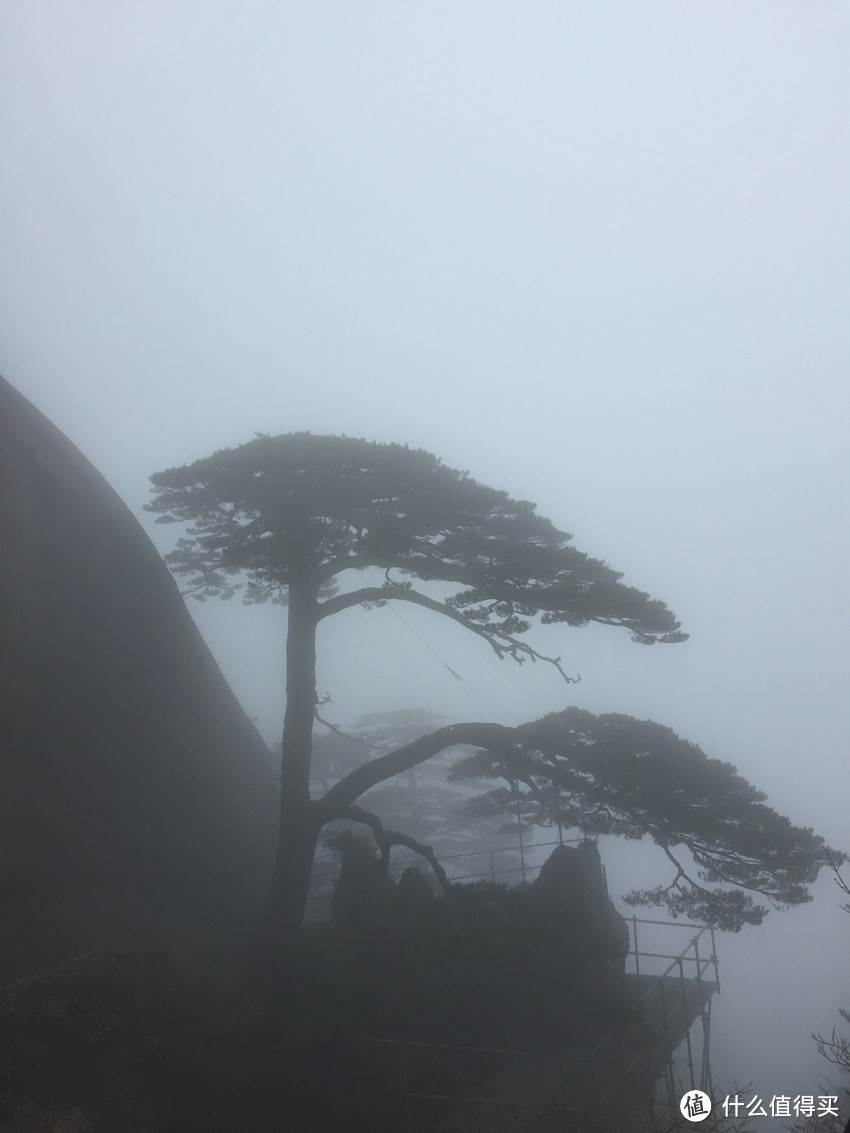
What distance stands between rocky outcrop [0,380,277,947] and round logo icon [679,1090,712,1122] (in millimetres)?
8191

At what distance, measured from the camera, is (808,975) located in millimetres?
28969

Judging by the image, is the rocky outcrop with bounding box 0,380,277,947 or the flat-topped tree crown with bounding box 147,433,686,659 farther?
the flat-topped tree crown with bounding box 147,433,686,659

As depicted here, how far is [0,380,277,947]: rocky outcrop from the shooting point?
1149 centimetres

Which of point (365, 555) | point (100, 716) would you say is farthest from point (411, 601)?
point (100, 716)

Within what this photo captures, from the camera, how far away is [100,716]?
508 inches

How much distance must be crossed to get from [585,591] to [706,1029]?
8.49 metres

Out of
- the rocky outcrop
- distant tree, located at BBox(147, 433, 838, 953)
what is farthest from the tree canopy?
the rocky outcrop

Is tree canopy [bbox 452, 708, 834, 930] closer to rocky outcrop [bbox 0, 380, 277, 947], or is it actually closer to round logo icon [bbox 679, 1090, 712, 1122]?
round logo icon [bbox 679, 1090, 712, 1122]

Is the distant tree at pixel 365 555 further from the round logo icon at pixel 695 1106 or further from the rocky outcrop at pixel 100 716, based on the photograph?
the round logo icon at pixel 695 1106

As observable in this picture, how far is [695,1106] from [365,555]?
27.3 ft

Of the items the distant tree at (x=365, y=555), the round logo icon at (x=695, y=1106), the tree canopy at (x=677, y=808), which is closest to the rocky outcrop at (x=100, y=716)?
the distant tree at (x=365, y=555)

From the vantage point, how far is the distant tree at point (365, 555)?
1247cm

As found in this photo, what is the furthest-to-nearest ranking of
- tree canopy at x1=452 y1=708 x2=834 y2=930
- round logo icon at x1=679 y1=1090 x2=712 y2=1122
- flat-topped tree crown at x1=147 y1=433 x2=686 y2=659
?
1. flat-topped tree crown at x1=147 y1=433 x2=686 y2=659
2. tree canopy at x1=452 y1=708 x2=834 y2=930
3. round logo icon at x1=679 y1=1090 x2=712 y2=1122

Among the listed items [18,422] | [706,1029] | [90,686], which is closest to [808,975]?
[706,1029]
